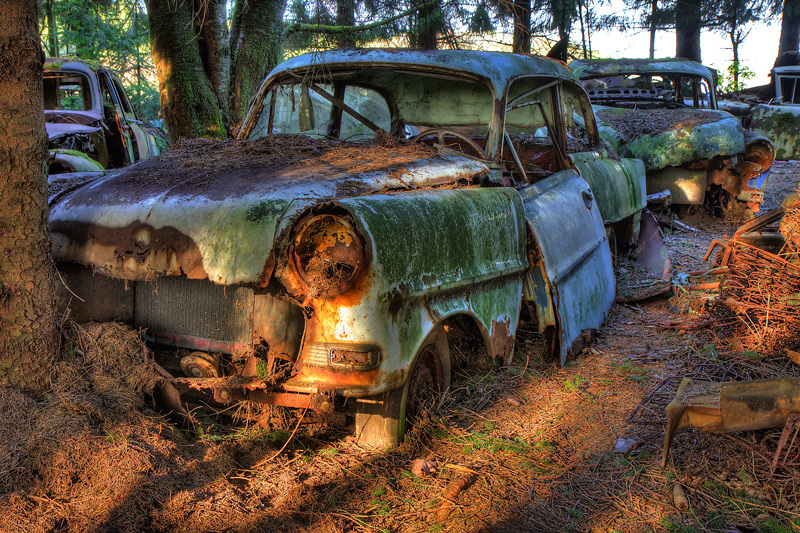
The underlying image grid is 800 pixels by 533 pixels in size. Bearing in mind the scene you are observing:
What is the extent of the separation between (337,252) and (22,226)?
1.38m

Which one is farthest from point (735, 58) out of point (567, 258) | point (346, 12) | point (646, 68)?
point (567, 258)

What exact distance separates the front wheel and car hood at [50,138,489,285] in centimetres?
71

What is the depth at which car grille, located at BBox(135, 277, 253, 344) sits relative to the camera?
267 cm

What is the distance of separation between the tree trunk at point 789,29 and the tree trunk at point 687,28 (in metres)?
2.29

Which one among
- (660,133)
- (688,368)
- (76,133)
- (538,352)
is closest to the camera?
(688,368)

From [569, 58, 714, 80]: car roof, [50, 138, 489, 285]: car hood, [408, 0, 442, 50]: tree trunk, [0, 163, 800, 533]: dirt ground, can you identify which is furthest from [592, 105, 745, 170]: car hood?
[50, 138, 489, 285]: car hood

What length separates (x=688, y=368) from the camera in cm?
348

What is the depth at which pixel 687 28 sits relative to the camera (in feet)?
62.4

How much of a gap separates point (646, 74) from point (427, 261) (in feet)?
26.1

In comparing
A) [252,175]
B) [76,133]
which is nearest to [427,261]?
[252,175]

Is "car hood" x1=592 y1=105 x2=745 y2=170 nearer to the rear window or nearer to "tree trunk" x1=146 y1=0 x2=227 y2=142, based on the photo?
"tree trunk" x1=146 y1=0 x2=227 y2=142

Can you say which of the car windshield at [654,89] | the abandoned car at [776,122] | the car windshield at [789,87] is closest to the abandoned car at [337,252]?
the car windshield at [654,89]

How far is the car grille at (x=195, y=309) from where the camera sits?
267 centimetres

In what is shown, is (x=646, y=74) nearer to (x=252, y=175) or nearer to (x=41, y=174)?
(x=252, y=175)
